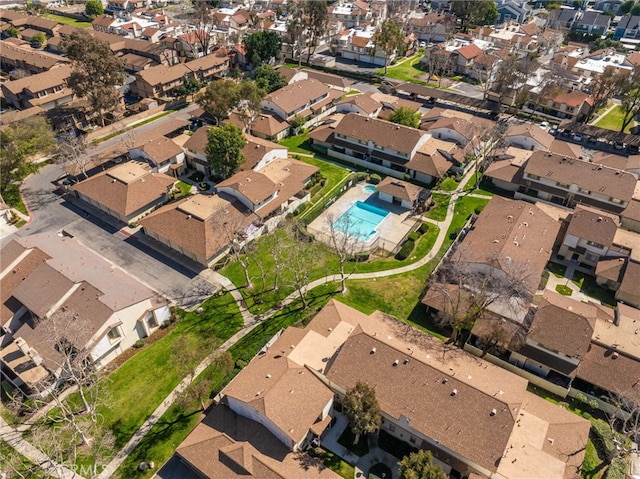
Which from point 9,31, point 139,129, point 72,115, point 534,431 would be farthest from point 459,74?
point 9,31

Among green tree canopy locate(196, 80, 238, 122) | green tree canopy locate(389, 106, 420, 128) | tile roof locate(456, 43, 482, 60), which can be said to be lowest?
green tree canopy locate(389, 106, 420, 128)

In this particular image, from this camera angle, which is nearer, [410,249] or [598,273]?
[598,273]

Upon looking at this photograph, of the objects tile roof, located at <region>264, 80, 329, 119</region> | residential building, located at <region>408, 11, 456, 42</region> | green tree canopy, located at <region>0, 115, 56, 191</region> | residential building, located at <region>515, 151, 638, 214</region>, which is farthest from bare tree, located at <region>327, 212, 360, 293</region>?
residential building, located at <region>408, 11, 456, 42</region>

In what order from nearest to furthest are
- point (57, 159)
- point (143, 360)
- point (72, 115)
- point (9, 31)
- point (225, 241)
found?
point (143, 360)
point (225, 241)
point (57, 159)
point (72, 115)
point (9, 31)

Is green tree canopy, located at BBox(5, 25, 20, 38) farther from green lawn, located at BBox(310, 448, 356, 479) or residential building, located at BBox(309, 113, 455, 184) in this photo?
green lawn, located at BBox(310, 448, 356, 479)

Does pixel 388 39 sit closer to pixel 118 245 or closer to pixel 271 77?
pixel 271 77

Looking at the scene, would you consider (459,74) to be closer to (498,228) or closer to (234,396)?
(498,228)
